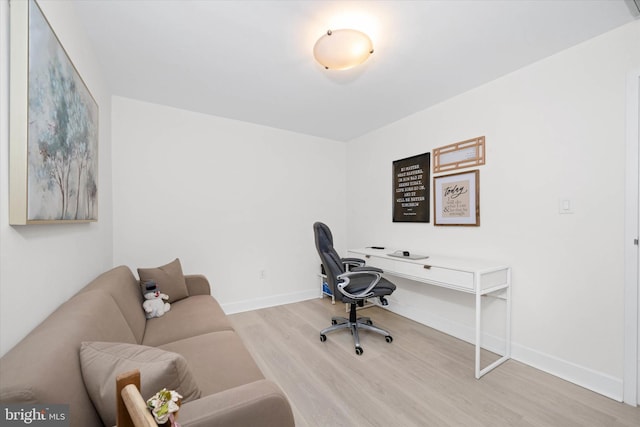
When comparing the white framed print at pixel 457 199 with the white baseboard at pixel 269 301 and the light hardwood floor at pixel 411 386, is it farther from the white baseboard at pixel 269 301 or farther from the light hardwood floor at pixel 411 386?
the white baseboard at pixel 269 301

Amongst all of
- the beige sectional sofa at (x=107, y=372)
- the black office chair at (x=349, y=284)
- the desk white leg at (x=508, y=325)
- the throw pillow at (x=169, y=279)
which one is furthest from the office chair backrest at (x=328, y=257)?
the desk white leg at (x=508, y=325)

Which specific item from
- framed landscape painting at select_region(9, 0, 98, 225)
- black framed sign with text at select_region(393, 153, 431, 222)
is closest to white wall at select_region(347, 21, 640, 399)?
black framed sign with text at select_region(393, 153, 431, 222)

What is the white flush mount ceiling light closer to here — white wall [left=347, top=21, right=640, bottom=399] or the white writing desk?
white wall [left=347, top=21, right=640, bottom=399]

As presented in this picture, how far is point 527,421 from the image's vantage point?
151 cm

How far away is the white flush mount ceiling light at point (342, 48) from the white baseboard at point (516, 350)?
253cm

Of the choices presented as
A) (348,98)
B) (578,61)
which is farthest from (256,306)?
(578,61)

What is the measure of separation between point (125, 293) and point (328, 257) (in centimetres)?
155

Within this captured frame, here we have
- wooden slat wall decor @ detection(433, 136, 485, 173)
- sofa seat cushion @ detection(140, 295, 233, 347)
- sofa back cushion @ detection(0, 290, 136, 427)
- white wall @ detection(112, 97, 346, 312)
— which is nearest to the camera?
sofa back cushion @ detection(0, 290, 136, 427)

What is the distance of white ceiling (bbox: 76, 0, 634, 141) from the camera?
1.54 metres

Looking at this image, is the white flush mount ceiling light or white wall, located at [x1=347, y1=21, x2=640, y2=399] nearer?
the white flush mount ceiling light

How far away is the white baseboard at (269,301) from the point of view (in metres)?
3.21

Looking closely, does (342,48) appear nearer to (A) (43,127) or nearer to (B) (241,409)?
(A) (43,127)

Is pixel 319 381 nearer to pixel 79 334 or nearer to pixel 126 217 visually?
pixel 79 334

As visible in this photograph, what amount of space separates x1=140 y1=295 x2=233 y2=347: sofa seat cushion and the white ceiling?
1979 millimetres
